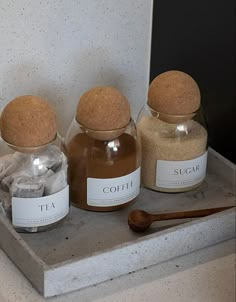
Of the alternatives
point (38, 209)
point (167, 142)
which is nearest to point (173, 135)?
point (167, 142)

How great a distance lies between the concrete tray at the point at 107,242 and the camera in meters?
0.85

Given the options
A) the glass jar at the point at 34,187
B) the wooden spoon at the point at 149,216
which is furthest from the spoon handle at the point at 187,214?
the glass jar at the point at 34,187

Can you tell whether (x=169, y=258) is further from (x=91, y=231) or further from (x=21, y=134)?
(x=21, y=134)

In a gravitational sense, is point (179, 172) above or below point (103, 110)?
below

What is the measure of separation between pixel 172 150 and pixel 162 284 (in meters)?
0.19

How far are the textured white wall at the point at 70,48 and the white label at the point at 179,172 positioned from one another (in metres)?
0.17

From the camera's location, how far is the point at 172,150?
100 cm

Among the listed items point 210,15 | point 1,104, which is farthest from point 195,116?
point 1,104

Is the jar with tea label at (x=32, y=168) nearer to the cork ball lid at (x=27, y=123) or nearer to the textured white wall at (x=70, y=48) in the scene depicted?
the cork ball lid at (x=27, y=123)

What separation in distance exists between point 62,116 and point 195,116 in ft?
0.65

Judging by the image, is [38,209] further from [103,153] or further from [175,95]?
[175,95]

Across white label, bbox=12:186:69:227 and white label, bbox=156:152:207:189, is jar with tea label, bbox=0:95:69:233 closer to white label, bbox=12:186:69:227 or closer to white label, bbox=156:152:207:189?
white label, bbox=12:186:69:227

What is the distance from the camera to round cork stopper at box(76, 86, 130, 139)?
35.8 inches

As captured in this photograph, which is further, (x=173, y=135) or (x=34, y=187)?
(x=173, y=135)
